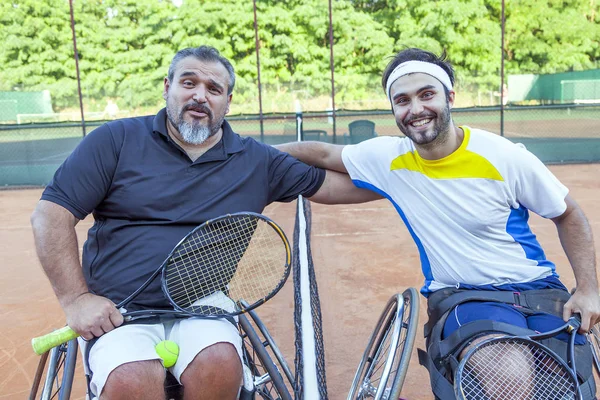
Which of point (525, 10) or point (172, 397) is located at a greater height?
point (525, 10)

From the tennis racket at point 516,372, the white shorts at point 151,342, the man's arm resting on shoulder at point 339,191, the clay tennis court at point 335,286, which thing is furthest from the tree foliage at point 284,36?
the tennis racket at point 516,372

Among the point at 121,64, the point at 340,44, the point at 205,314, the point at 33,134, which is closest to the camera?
the point at 205,314

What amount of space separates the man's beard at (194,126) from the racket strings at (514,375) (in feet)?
3.93

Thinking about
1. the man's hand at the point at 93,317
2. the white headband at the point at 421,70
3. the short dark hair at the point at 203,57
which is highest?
the short dark hair at the point at 203,57

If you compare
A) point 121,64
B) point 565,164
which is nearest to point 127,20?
point 121,64

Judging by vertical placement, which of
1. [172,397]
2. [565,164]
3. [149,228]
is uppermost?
[149,228]

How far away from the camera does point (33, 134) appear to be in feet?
37.5

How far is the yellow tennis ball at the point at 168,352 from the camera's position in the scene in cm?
195

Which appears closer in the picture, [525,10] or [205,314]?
[205,314]

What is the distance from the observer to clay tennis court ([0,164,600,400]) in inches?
129

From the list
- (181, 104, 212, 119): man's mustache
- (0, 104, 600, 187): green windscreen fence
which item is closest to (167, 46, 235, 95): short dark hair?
(181, 104, 212, 119): man's mustache

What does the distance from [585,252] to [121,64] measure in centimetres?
2197

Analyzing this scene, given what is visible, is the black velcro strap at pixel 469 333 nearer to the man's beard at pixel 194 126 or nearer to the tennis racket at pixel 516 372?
the tennis racket at pixel 516 372

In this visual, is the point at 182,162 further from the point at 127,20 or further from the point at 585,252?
the point at 127,20
